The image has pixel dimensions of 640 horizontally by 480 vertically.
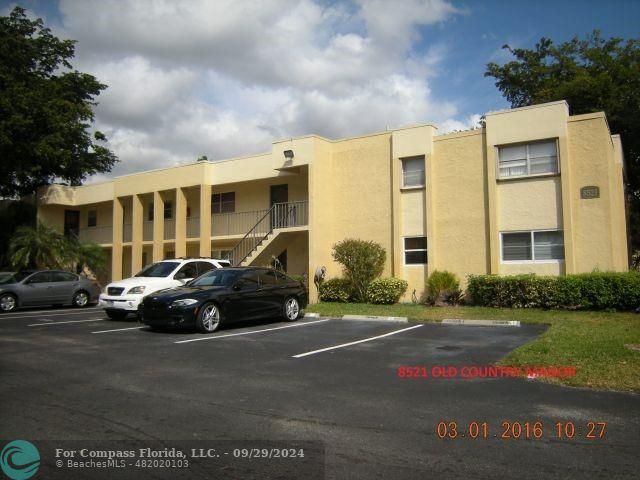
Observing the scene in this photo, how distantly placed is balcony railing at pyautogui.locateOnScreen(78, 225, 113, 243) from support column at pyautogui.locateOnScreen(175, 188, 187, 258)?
6719 millimetres

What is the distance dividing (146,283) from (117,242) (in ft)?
48.1

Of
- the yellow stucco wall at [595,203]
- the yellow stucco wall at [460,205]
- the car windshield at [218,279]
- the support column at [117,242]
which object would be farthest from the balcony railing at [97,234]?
the yellow stucco wall at [595,203]

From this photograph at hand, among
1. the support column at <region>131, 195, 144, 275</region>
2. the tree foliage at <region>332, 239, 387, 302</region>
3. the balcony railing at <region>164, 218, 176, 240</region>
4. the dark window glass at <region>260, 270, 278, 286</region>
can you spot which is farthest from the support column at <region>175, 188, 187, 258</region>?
the dark window glass at <region>260, 270, 278, 286</region>

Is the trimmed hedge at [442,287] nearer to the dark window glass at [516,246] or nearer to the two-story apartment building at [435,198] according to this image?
the two-story apartment building at [435,198]

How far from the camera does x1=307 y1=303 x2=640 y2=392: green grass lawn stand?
24.1 ft

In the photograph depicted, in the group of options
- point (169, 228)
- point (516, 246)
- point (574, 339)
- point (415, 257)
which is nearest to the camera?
point (574, 339)

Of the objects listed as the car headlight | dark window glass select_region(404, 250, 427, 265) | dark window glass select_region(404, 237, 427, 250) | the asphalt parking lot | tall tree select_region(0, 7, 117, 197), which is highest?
tall tree select_region(0, 7, 117, 197)

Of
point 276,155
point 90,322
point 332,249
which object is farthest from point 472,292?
point 90,322

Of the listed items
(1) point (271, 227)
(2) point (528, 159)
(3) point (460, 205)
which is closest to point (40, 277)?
(1) point (271, 227)

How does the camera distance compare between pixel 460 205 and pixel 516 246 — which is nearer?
pixel 516 246

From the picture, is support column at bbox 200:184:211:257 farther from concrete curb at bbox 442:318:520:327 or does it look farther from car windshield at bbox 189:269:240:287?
concrete curb at bbox 442:318:520:327

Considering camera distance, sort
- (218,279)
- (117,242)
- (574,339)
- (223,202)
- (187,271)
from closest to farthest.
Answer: (574,339) < (218,279) < (187,271) < (223,202) < (117,242)

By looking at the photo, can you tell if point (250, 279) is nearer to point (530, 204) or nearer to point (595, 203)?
point (530, 204)

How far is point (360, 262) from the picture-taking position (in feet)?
60.8
